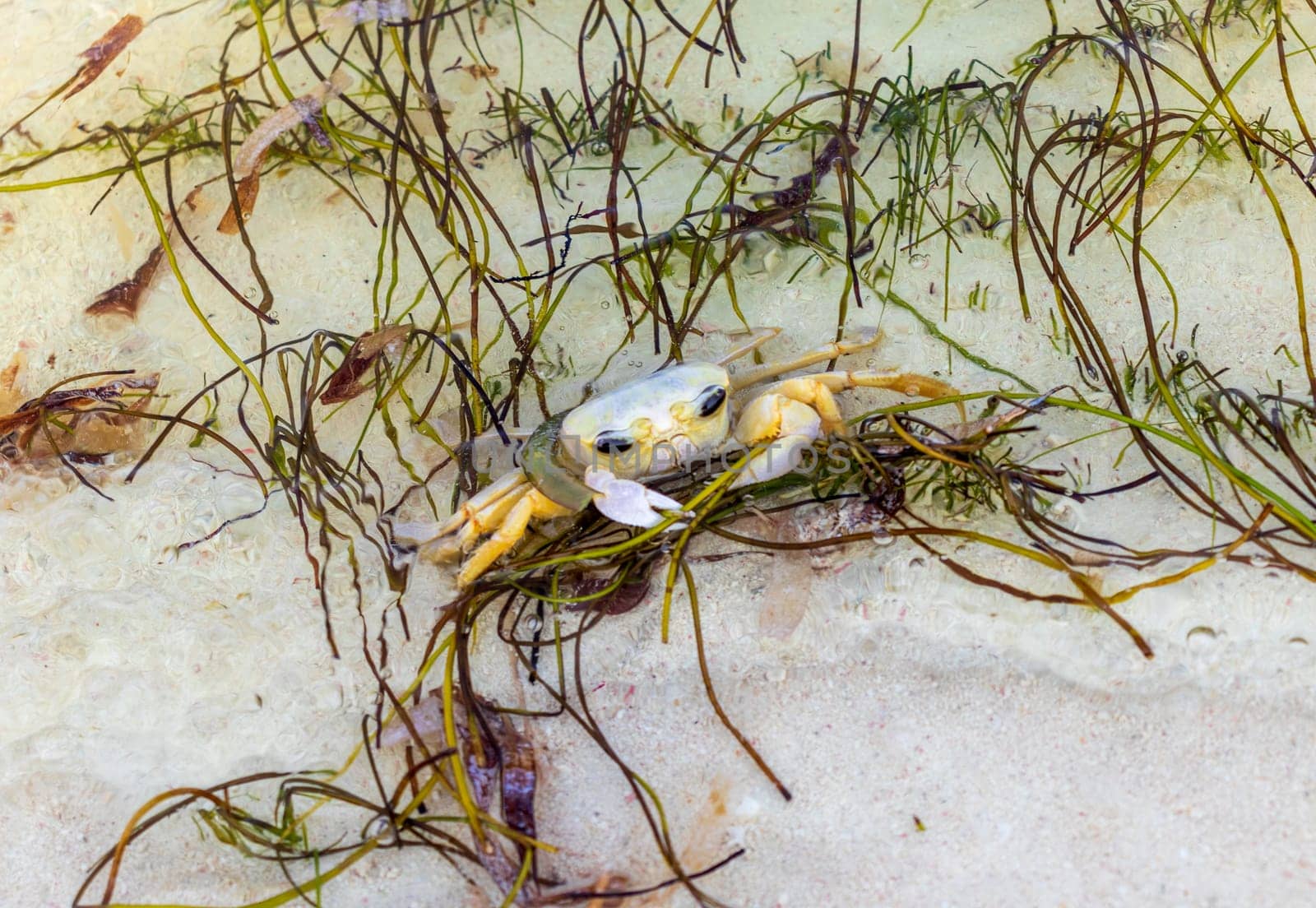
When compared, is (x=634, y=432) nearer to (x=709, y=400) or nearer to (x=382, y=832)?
(x=709, y=400)

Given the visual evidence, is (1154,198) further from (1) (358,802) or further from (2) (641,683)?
(1) (358,802)

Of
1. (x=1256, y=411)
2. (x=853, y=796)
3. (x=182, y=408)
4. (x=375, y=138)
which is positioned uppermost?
(x=375, y=138)

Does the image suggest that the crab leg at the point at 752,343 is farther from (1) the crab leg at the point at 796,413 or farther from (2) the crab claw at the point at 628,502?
(2) the crab claw at the point at 628,502

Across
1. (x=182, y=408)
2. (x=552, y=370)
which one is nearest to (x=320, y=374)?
(x=182, y=408)

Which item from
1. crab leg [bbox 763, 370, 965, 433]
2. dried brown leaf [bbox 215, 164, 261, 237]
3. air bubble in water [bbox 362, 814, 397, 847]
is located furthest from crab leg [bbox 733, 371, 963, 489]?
dried brown leaf [bbox 215, 164, 261, 237]

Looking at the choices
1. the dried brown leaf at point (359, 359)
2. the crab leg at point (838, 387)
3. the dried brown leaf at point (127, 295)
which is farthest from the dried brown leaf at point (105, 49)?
the crab leg at point (838, 387)

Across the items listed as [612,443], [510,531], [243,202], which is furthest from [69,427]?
[612,443]

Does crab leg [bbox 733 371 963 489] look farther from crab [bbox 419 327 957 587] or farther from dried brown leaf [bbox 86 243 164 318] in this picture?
dried brown leaf [bbox 86 243 164 318]
